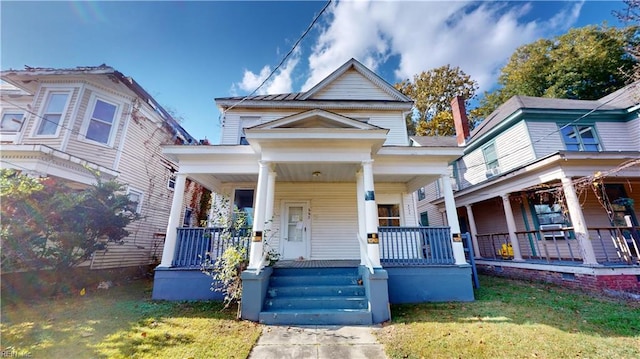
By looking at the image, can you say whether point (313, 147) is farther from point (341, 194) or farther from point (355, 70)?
point (355, 70)

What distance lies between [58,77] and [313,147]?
9874 millimetres

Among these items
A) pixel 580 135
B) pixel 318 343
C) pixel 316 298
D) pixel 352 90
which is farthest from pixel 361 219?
pixel 580 135

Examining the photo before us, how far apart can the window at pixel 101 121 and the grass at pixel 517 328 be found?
1113cm

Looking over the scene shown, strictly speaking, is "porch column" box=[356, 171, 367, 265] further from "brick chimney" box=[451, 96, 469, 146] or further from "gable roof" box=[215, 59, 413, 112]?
"brick chimney" box=[451, 96, 469, 146]

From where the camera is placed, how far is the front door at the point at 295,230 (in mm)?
8109

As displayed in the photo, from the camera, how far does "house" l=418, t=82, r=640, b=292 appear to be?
23.4ft

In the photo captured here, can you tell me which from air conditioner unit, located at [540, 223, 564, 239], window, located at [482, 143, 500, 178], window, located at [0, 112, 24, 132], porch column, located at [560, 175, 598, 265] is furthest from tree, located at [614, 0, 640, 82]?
window, located at [0, 112, 24, 132]

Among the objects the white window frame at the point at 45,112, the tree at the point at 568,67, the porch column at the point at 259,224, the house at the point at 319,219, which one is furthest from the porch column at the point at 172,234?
the tree at the point at 568,67

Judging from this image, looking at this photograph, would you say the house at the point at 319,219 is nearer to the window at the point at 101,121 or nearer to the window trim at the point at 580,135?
the window at the point at 101,121

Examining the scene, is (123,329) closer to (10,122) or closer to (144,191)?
(144,191)

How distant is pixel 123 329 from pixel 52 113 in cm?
888

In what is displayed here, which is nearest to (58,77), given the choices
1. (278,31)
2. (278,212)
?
(278,31)

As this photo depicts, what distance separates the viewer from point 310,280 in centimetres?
587

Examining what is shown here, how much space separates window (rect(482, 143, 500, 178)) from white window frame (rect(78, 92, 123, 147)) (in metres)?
16.0
